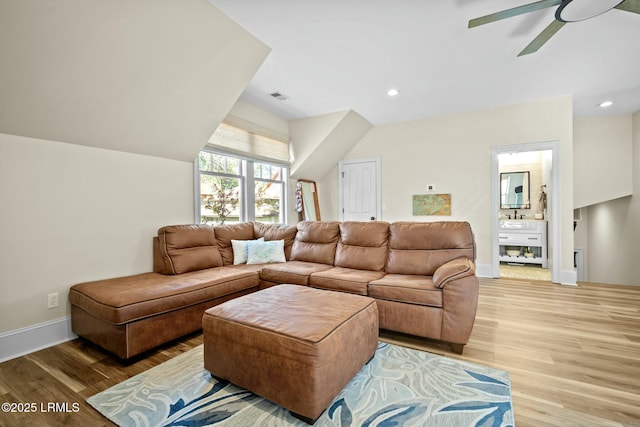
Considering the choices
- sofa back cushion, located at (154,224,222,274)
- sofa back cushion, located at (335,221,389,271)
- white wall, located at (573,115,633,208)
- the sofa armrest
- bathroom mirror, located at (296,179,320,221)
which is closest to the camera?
the sofa armrest

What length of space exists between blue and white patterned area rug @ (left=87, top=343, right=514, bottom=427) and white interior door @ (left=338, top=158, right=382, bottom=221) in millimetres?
3747

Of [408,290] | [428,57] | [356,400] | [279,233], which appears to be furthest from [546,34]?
[279,233]

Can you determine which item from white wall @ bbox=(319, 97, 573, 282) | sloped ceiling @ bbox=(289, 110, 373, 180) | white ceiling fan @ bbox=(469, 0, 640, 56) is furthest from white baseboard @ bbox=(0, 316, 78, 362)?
white wall @ bbox=(319, 97, 573, 282)

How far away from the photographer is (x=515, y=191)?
20.5 feet

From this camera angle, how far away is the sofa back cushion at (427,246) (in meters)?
2.76

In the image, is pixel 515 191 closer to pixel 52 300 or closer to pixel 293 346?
pixel 293 346

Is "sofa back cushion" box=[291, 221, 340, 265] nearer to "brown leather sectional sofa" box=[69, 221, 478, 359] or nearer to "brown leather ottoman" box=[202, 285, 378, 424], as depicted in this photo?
"brown leather sectional sofa" box=[69, 221, 478, 359]

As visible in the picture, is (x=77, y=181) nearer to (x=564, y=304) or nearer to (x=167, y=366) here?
(x=167, y=366)

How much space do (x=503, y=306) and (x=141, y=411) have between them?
3.55m

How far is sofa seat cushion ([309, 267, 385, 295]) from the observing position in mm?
2609

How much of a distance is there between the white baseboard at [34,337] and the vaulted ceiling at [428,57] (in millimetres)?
2997

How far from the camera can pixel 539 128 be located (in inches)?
170

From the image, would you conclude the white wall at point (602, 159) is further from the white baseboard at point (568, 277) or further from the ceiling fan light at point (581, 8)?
the ceiling fan light at point (581, 8)

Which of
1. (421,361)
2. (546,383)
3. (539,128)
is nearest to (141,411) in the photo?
(421,361)
